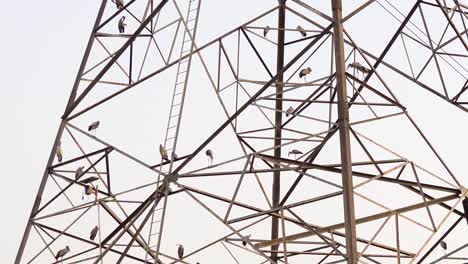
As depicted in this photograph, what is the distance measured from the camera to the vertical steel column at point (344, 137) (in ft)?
62.5

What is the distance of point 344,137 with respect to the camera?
65.8 feet

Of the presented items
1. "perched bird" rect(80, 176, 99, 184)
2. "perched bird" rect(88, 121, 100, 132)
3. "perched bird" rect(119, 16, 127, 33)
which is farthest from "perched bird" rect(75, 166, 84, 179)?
"perched bird" rect(119, 16, 127, 33)

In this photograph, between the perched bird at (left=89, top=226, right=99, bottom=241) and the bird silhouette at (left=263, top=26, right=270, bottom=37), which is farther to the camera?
the bird silhouette at (left=263, top=26, right=270, bottom=37)

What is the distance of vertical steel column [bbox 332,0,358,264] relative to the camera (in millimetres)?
19062

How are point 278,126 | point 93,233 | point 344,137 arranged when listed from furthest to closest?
Answer: point 278,126
point 93,233
point 344,137

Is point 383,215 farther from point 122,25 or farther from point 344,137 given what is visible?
point 122,25

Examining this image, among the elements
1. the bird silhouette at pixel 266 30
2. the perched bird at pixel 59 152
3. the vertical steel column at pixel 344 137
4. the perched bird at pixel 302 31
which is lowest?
the vertical steel column at pixel 344 137

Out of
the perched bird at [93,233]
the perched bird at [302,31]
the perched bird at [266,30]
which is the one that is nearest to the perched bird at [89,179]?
the perched bird at [93,233]

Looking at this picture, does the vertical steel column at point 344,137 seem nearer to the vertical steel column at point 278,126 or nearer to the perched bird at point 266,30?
the perched bird at point 266,30

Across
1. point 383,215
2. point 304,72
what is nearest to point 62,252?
point 383,215

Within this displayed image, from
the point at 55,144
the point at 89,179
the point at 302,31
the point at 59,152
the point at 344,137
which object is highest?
the point at 302,31

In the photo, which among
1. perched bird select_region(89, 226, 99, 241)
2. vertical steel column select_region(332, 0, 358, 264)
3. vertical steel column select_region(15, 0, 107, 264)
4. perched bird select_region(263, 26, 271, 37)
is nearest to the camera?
vertical steel column select_region(332, 0, 358, 264)

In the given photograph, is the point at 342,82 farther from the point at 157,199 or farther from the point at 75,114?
the point at 75,114

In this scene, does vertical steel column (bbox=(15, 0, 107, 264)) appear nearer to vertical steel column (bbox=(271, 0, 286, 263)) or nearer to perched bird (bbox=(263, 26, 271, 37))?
perched bird (bbox=(263, 26, 271, 37))
